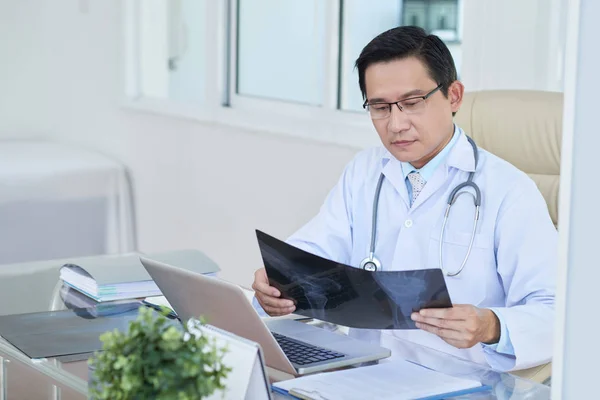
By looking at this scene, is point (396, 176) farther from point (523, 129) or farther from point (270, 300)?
point (270, 300)

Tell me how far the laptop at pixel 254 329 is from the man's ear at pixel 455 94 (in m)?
0.57

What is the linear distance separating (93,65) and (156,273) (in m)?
3.34

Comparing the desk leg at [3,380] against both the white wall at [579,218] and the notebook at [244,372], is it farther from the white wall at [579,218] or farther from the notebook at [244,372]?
the white wall at [579,218]

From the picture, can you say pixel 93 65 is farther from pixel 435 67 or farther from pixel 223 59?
pixel 435 67

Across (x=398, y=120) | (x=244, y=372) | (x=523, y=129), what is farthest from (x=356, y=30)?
(x=244, y=372)

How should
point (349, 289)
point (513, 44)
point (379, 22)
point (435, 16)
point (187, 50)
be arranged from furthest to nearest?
point (187, 50) → point (379, 22) → point (435, 16) → point (513, 44) → point (349, 289)

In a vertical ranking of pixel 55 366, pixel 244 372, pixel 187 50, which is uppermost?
pixel 187 50

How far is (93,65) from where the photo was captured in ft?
15.4

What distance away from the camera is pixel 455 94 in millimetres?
1923

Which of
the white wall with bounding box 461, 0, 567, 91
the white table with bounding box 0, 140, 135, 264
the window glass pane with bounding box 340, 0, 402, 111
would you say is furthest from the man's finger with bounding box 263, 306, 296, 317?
the white table with bounding box 0, 140, 135, 264

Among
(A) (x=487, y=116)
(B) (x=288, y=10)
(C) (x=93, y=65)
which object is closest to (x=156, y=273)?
(A) (x=487, y=116)

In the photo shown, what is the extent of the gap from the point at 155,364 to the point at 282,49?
290 cm

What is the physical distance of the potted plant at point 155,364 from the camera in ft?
3.13

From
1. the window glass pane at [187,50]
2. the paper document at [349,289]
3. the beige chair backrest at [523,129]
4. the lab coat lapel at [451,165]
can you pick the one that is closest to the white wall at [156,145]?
the window glass pane at [187,50]
